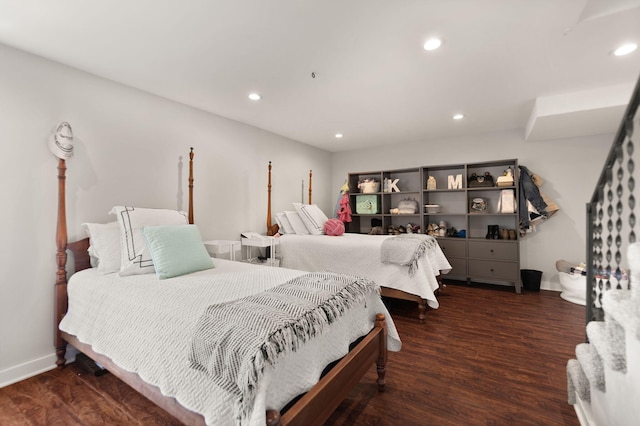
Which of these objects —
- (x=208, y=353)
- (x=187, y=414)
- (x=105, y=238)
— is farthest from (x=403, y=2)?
(x=105, y=238)

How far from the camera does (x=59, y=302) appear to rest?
83.3 inches

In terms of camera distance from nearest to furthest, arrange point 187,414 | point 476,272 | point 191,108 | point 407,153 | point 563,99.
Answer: point 187,414 < point 563,99 < point 191,108 < point 476,272 < point 407,153

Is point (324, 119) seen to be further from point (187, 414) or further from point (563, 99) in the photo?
point (187, 414)

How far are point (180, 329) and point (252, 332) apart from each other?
418mm

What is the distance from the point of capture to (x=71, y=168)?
2234 millimetres

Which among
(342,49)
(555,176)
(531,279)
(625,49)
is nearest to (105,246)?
(342,49)

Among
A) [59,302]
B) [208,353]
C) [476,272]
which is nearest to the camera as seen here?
[208,353]

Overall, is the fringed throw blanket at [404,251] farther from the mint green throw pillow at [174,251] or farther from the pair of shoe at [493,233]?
the mint green throw pillow at [174,251]

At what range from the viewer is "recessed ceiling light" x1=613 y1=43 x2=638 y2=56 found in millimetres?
2020

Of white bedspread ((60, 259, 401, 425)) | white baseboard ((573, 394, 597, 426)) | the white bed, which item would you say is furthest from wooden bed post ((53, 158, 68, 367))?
white baseboard ((573, 394, 597, 426))

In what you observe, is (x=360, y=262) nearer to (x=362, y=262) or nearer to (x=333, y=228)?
(x=362, y=262)

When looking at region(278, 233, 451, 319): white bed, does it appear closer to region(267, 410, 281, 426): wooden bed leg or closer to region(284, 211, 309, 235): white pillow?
region(284, 211, 309, 235): white pillow

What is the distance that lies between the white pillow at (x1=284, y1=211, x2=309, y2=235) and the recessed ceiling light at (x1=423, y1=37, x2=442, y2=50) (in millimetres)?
2674

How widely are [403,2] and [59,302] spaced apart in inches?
119
